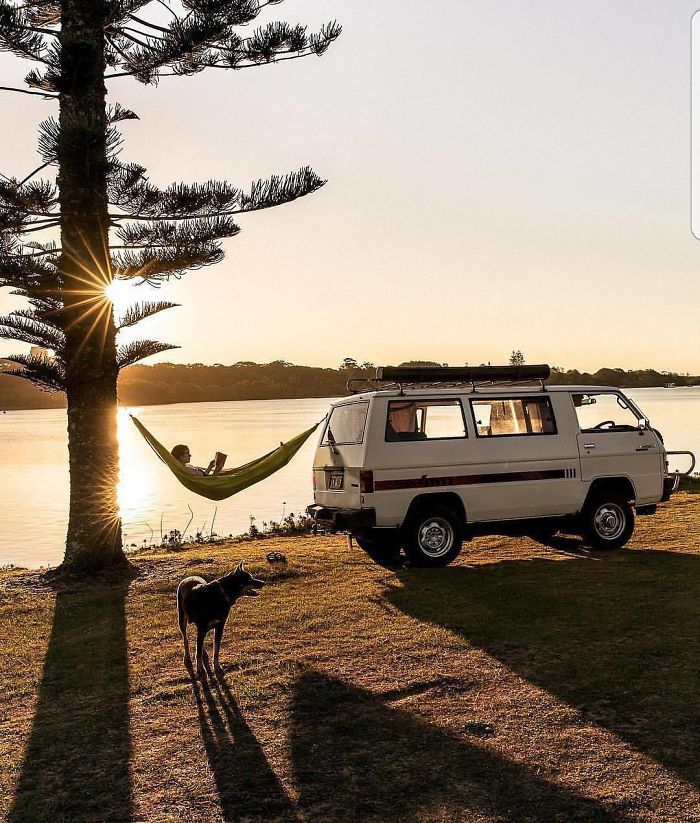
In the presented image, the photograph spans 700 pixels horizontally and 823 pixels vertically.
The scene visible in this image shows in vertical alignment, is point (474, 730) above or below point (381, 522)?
below

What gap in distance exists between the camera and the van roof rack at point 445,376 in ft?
35.4

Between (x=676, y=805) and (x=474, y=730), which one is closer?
(x=676, y=805)

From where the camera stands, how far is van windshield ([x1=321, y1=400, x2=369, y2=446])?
1066cm

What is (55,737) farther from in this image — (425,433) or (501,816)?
(425,433)

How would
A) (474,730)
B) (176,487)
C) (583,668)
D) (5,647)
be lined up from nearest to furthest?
(474,730), (583,668), (5,647), (176,487)

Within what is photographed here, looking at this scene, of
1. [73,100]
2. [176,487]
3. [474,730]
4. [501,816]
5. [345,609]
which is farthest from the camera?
[176,487]

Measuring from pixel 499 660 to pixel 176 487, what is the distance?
85.6 ft

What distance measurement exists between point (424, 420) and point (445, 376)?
78cm

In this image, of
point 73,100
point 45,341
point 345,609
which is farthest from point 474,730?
point 73,100

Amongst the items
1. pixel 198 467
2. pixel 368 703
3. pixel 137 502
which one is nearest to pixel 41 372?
pixel 198 467

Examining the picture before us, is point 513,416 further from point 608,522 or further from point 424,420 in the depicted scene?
point 608,522

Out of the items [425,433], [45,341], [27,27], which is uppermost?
[27,27]

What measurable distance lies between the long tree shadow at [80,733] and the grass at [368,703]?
17 millimetres

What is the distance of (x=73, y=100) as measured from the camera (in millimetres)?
11336
